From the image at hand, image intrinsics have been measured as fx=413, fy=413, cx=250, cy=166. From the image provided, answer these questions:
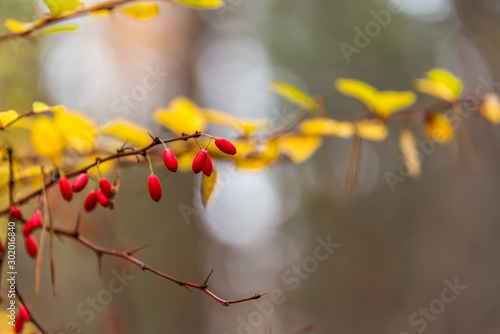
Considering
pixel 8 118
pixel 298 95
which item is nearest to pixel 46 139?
pixel 8 118

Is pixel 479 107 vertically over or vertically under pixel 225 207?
over

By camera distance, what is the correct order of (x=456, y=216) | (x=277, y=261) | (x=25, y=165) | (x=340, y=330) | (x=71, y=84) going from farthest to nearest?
(x=277, y=261) < (x=340, y=330) < (x=71, y=84) < (x=456, y=216) < (x=25, y=165)

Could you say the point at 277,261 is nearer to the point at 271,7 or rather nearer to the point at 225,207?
the point at 225,207

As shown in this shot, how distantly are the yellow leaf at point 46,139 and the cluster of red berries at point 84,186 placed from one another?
50mm

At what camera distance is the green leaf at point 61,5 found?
1.69ft

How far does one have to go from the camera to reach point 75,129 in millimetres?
543

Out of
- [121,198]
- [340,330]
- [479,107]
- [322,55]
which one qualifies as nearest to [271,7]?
[322,55]

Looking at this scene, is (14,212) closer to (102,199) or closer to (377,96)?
(102,199)

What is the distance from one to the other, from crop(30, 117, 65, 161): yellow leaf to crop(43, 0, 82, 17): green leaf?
145mm

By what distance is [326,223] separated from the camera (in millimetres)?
4328

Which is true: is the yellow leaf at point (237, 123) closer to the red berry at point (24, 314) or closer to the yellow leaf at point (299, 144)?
the yellow leaf at point (299, 144)

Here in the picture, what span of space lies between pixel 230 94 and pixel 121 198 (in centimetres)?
150

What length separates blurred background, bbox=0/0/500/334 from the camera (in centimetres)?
180

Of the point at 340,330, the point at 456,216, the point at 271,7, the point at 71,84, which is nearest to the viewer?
the point at 456,216
